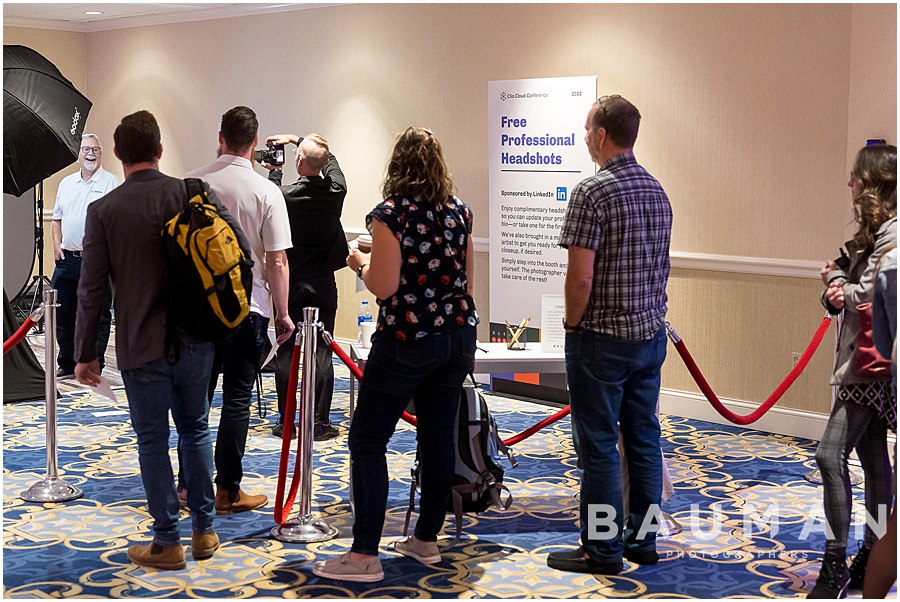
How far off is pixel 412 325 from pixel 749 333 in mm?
3474

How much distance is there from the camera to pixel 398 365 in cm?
371

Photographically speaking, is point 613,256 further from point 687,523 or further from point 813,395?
point 813,395

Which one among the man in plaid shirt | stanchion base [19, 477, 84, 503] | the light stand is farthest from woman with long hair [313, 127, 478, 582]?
the light stand

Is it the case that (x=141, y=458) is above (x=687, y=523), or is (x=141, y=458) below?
above

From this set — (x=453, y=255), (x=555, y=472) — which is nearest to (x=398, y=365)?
→ (x=453, y=255)

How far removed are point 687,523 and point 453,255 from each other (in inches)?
67.6

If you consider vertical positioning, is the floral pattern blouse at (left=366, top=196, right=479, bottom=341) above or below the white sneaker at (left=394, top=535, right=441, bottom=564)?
above

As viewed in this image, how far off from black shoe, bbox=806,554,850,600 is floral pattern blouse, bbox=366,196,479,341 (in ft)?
4.90

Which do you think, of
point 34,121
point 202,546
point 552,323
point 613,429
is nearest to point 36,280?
point 34,121

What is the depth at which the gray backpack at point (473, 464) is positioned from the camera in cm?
419

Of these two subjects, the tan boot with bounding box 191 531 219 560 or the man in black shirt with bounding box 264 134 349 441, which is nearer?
the tan boot with bounding box 191 531 219 560

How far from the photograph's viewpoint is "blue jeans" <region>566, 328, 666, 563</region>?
386 centimetres

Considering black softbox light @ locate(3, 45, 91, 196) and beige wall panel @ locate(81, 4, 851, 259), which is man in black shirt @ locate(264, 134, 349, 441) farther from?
beige wall panel @ locate(81, 4, 851, 259)

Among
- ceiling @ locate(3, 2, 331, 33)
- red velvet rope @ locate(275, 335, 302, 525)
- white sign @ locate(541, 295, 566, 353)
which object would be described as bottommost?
red velvet rope @ locate(275, 335, 302, 525)
